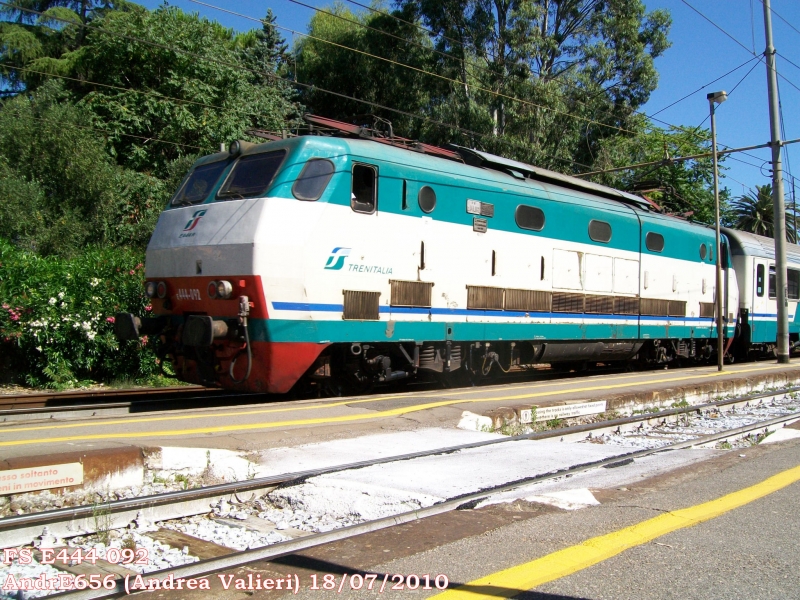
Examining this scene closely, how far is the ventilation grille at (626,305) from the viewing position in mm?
14070

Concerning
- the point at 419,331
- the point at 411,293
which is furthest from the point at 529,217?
the point at 419,331

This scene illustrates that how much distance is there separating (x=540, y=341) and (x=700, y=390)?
2944 mm

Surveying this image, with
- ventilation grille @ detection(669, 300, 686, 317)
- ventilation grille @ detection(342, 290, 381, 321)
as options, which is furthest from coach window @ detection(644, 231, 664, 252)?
ventilation grille @ detection(342, 290, 381, 321)

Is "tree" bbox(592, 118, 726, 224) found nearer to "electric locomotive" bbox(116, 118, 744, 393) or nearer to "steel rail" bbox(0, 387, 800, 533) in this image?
"electric locomotive" bbox(116, 118, 744, 393)

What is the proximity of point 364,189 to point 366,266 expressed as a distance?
103 cm

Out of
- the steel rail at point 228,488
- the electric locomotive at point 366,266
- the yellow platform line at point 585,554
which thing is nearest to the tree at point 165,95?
the electric locomotive at point 366,266

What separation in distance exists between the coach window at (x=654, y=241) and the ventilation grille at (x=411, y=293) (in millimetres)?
6792

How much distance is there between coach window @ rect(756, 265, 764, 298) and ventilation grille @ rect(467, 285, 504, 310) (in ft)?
37.1

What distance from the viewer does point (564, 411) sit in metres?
9.47

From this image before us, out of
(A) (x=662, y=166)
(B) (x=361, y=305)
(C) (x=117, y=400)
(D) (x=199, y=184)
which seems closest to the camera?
(B) (x=361, y=305)

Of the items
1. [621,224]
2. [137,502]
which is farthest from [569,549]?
[621,224]

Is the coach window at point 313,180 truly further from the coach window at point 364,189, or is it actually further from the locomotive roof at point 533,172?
the locomotive roof at point 533,172

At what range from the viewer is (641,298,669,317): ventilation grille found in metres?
14.9

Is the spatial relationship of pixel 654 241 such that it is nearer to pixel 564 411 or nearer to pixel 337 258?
pixel 564 411
